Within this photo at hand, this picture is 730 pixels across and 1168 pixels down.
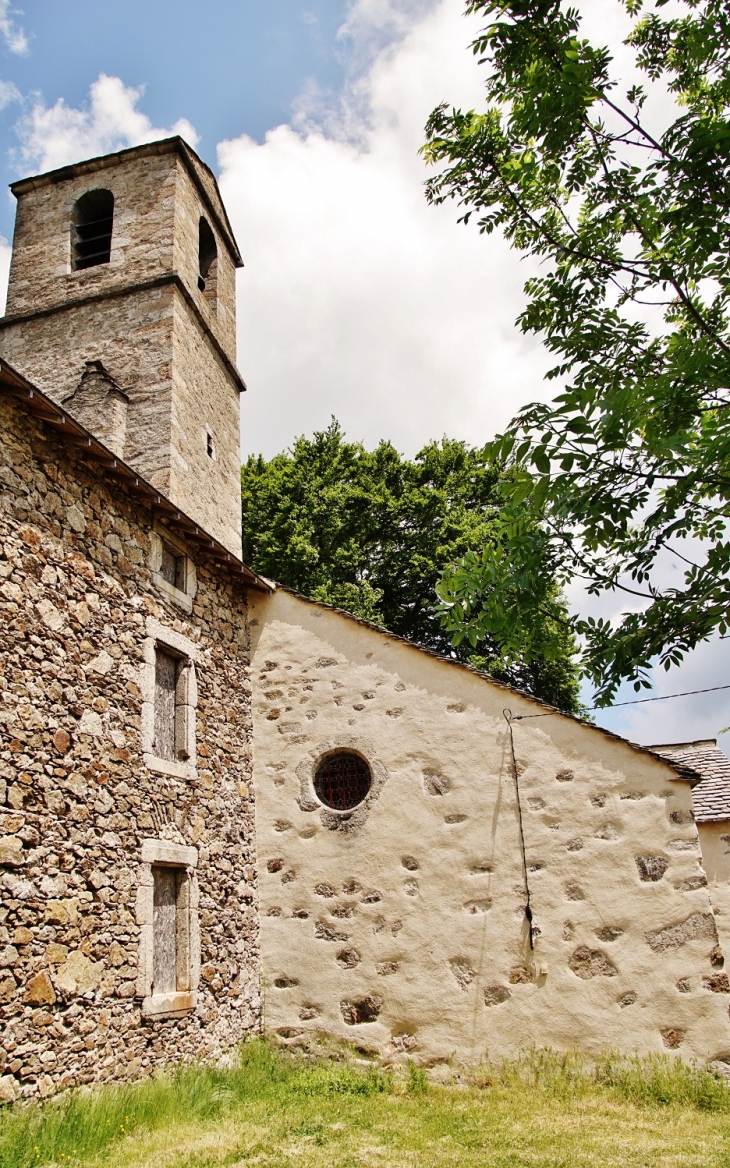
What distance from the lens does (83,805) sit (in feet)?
20.2

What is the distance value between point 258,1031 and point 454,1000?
6.69 ft

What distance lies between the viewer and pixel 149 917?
6633 mm

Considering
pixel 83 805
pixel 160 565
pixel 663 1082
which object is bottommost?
pixel 663 1082

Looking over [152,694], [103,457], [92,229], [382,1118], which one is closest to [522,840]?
[382,1118]

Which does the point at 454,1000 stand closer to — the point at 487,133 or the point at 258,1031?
the point at 258,1031

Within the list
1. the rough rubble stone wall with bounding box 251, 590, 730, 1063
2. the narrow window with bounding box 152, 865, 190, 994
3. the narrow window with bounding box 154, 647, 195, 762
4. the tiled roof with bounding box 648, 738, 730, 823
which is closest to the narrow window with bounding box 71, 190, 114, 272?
the narrow window with bounding box 154, 647, 195, 762

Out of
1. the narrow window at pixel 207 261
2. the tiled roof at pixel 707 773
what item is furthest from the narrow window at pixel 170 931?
the narrow window at pixel 207 261

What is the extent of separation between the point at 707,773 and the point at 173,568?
7041mm

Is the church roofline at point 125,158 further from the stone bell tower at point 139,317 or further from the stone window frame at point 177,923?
the stone window frame at point 177,923

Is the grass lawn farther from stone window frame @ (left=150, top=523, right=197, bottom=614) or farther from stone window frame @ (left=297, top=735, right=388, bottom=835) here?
stone window frame @ (left=150, top=523, right=197, bottom=614)

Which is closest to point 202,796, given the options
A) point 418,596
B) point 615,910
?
point 615,910

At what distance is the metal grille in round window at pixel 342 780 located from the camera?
863cm

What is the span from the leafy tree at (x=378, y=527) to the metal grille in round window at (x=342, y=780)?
816 centimetres

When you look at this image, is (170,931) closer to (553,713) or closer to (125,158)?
(553,713)
